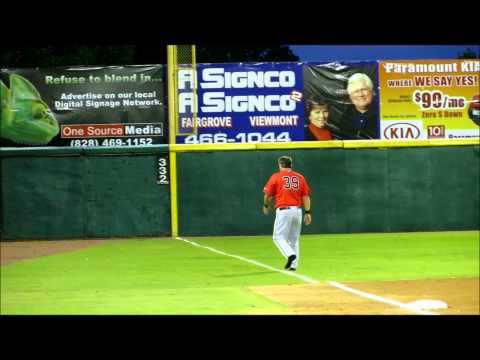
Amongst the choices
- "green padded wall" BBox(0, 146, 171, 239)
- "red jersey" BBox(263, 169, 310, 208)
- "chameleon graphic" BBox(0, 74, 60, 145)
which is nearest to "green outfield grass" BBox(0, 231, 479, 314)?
"red jersey" BBox(263, 169, 310, 208)

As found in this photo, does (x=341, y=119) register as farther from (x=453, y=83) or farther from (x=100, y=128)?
(x=100, y=128)

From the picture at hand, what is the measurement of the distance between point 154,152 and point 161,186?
1024 mm

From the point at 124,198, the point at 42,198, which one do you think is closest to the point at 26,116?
the point at 42,198

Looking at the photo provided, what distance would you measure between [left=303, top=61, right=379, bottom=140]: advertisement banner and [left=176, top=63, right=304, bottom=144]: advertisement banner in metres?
0.48

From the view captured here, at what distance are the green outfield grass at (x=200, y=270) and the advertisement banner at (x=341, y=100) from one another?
3.32 metres

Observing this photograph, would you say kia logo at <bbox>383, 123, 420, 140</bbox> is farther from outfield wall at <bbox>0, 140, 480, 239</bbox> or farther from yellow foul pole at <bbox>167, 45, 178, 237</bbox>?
yellow foul pole at <bbox>167, 45, 178, 237</bbox>

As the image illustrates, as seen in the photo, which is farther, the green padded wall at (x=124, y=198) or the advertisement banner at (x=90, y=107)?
the advertisement banner at (x=90, y=107)

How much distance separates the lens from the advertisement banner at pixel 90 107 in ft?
83.1

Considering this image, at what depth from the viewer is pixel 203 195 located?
25109mm

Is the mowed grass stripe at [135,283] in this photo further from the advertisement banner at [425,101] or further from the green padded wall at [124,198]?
the advertisement banner at [425,101]

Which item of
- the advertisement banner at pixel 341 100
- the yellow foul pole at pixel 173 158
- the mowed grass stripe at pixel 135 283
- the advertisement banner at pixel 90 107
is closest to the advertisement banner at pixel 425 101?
the advertisement banner at pixel 341 100

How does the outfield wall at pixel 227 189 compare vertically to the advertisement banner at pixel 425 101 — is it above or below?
A: below

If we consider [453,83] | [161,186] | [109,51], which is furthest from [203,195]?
[109,51]
